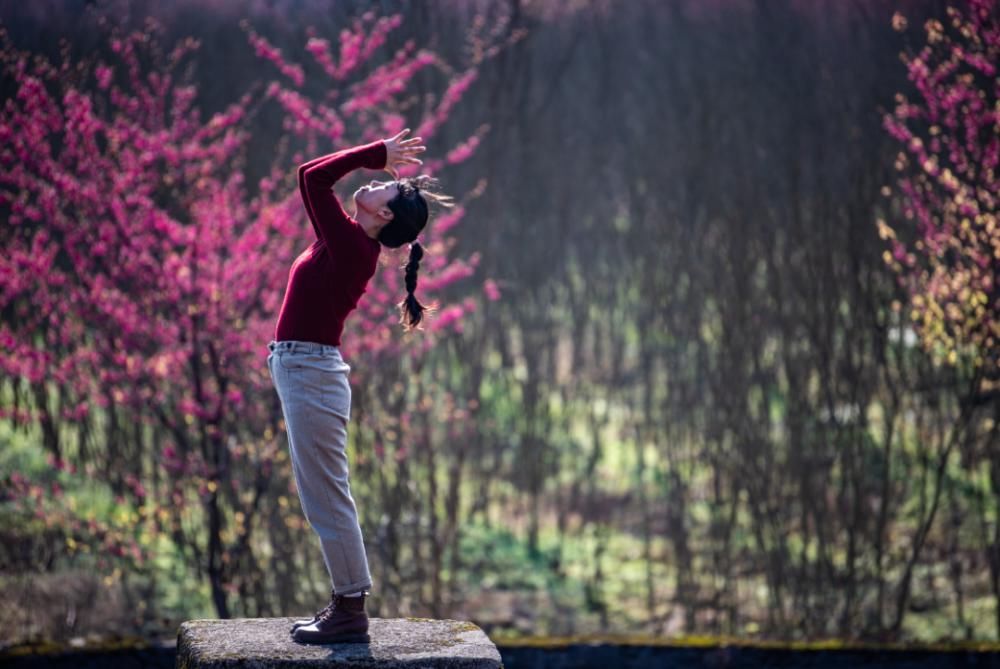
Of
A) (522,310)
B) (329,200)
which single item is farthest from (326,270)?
(522,310)

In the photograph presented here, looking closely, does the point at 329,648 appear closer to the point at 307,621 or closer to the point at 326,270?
the point at 307,621

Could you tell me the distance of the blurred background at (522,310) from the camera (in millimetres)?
6949

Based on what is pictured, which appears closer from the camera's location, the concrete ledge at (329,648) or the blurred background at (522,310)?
the concrete ledge at (329,648)

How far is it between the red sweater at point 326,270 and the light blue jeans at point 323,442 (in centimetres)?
5

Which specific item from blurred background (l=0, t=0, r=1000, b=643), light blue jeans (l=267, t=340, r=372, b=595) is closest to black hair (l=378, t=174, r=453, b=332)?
light blue jeans (l=267, t=340, r=372, b=595)

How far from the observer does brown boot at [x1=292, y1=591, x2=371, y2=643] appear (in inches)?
151

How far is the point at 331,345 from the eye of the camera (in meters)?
3.78

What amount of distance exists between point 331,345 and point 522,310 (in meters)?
8.09

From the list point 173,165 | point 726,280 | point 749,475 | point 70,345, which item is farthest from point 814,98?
point 70,345

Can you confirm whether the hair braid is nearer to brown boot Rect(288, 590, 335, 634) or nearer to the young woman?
the young woman

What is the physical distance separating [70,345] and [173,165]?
1344 mm

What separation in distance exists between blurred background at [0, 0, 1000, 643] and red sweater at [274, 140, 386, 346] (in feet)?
9.78

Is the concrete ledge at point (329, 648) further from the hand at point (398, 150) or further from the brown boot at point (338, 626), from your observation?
the hand at point (398, 150)

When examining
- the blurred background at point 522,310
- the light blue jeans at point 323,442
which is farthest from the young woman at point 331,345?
the blurred background at point 522,310
